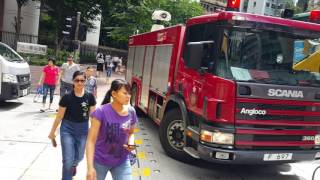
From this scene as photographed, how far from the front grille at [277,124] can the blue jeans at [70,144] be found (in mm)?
2301

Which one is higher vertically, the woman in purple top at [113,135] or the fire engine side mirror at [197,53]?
the fire engine side mirror at [197,53]

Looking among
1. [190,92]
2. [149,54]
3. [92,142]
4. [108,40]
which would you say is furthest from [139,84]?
[108,40]

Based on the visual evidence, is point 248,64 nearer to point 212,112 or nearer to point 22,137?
point 212,112

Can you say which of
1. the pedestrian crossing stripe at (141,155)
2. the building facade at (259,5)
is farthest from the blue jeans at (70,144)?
the building facade at (259,5)

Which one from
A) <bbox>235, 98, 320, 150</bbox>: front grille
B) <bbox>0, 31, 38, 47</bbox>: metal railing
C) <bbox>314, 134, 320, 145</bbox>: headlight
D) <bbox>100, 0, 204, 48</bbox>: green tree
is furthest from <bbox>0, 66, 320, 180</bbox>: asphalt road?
<bbox>100, 0, 204, 48</bbox>: green tree

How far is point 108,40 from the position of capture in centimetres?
5012

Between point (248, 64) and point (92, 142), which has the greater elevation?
point (248, 64)

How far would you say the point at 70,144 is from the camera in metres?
5.48

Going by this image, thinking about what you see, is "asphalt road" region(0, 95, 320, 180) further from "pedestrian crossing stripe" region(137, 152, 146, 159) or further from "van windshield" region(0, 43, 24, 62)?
"van windshield" region(0, 43, 24, 62)

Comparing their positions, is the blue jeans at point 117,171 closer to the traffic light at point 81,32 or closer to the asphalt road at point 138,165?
the asphalt road at point 138,165

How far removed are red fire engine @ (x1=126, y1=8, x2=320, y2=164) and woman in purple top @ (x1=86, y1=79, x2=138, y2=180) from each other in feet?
8.59

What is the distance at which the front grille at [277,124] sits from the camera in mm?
6602

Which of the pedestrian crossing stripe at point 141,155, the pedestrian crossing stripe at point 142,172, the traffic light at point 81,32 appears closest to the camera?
the pedestrian crossing stripe at point 142,172

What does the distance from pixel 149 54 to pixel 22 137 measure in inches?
145
